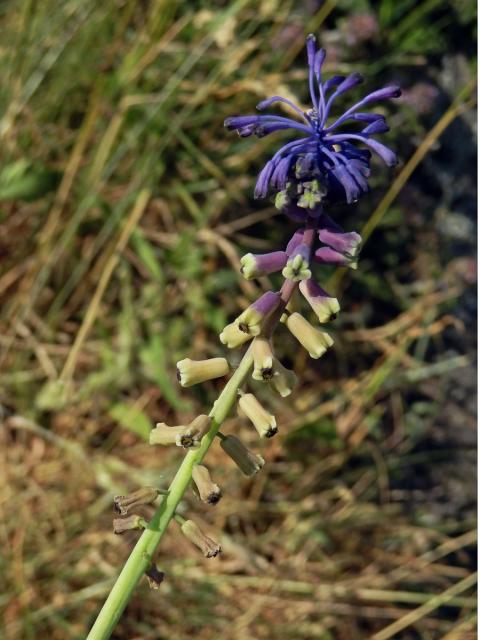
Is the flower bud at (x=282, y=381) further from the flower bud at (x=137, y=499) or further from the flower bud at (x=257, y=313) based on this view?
the flower bud at (x=137, y=499)

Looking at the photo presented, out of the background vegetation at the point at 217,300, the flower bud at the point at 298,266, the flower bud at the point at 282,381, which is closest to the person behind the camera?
the flower bud at the point at 298,266

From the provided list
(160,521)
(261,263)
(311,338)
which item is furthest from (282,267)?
(160,521)

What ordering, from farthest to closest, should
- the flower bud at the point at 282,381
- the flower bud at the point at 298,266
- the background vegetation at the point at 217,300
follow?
the background vegetation at the point at 217,300, the flower bud at the point at 282,381, the flower bud at the point at 298,266

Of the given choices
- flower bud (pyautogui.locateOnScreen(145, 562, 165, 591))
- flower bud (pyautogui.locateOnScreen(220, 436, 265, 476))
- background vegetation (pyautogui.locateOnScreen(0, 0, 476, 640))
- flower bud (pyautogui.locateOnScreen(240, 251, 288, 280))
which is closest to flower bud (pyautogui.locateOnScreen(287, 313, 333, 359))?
flower bud (pyautogui.locateOnScreen(240, 251, 288, 280))

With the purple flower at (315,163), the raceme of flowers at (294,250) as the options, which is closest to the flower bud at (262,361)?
the raceme of flowers at (294,250)

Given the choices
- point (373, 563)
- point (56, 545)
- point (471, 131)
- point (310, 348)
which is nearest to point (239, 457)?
point (310, 348)

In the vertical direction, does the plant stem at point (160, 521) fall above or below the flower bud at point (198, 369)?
below

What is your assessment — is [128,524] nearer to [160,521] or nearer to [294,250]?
[160,521]

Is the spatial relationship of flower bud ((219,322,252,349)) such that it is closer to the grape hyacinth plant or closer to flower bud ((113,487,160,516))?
the grape hyacinth plant
